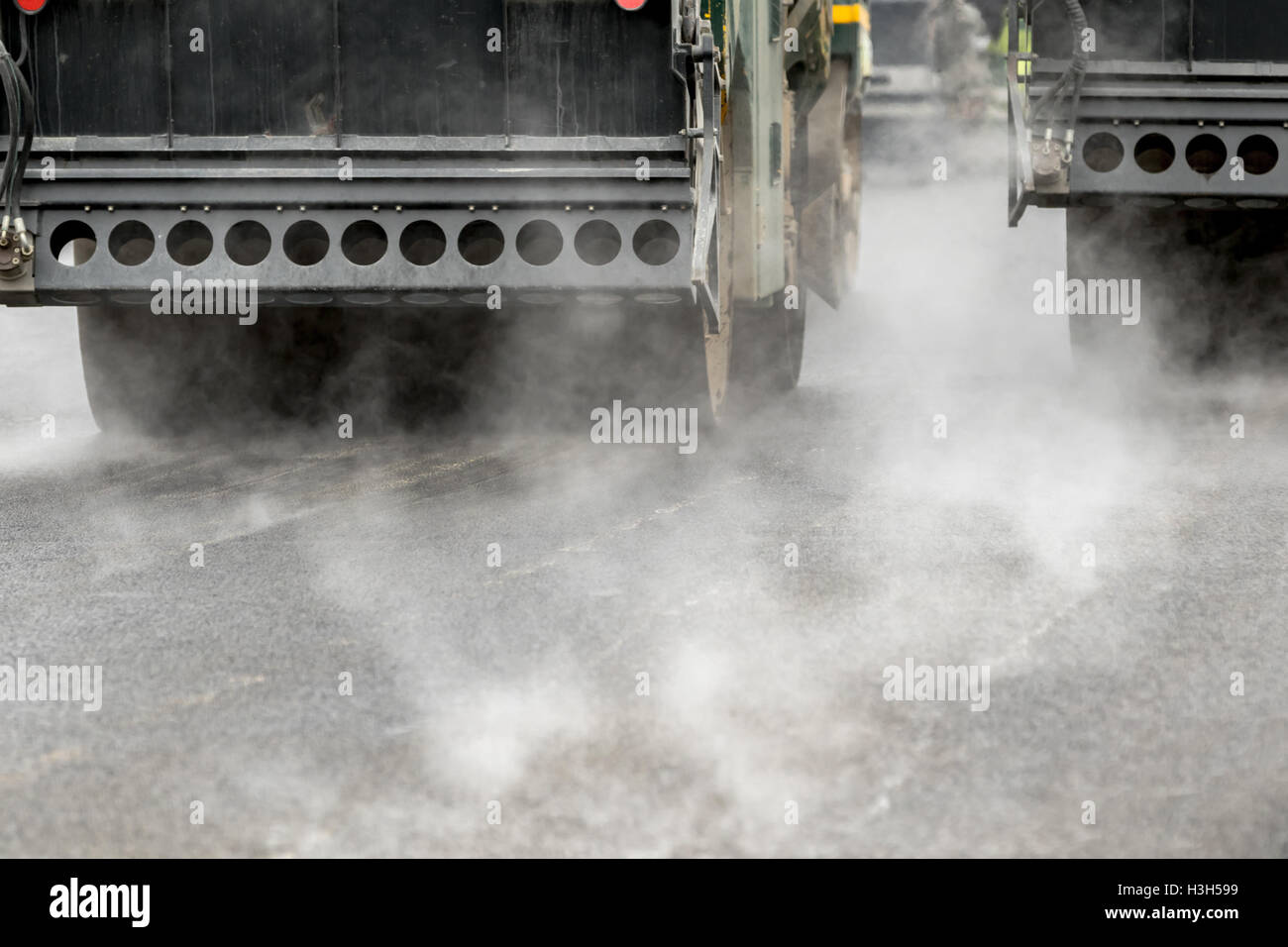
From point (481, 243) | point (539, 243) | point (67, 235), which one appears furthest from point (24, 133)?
point (539, 243)

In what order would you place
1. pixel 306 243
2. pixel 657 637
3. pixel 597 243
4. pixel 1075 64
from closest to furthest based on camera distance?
pixel 657 637, pixel 597 243, pixel 306 243, pixel 1075 64

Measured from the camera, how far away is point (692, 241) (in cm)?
581

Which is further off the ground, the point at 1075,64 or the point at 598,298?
the point at 1075,64

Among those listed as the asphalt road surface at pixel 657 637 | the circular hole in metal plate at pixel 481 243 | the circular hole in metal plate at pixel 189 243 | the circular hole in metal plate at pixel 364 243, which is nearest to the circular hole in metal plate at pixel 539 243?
the circular hole in metal plate at pixel 481 243

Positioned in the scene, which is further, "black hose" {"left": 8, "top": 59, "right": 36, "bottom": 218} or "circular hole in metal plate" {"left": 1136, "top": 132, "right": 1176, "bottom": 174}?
"circular hole in metal plate" {"left": 1136, "top": 132, "right": 1176, "bottom": 174}

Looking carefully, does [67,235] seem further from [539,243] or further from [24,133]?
[539,243]

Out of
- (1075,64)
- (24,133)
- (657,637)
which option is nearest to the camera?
(657,637)

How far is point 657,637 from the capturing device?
4.11m

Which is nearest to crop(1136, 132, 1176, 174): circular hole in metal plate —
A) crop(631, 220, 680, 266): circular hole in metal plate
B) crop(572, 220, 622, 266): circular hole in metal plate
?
crop(631, 220, 680, 266): circular hole in metal plate

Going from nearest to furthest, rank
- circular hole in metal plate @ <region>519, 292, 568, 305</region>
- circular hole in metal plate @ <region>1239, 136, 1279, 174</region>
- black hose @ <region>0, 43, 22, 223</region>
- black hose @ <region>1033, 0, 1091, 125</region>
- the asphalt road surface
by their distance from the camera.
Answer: the asphalt road surface, black hose @ <region>0, 43, 22, 223</region>, circular hole in metal plate @ <region>519, 292, 568, 305</region>, black hose @ <region>1033, 0, 1091, 125</region>, circular hole in metal plate @ <region>1239, 136, 1279, 174</region>

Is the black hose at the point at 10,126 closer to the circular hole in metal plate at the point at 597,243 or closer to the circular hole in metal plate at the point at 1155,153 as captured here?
the circular hole in metal plate at the point at 597,243

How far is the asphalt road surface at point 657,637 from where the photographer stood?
3.01 metres

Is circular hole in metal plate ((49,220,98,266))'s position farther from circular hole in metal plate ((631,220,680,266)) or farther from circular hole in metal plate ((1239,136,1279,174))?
circular hole in metal plate ((1239,136,1279,174))

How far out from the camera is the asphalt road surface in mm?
3014
